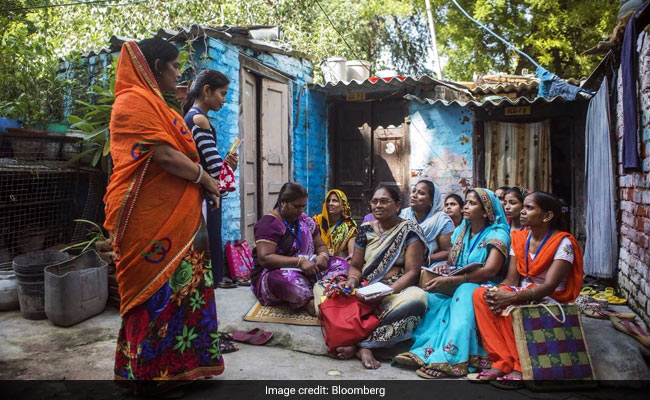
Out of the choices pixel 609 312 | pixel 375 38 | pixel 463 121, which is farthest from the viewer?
pixel 375 38

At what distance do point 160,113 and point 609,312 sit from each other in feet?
12.6

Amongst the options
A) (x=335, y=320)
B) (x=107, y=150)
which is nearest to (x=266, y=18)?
(x=107, y=150)

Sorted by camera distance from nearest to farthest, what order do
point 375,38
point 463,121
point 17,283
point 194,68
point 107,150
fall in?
point 17,283 < point 107,150 < point 194,68 < point 463,121 < point 375,38

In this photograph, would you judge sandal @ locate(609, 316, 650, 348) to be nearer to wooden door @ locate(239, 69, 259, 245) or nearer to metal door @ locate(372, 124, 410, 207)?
wooden door @ locate(239, 69, 259, 245)

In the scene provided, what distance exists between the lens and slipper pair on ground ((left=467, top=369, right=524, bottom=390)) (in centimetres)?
268

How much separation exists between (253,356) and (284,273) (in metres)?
0.83

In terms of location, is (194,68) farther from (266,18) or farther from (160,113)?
(266,18)

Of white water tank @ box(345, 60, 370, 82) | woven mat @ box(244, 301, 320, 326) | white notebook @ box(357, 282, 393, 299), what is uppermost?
white water tank @ box(345, 60, 370, 82)

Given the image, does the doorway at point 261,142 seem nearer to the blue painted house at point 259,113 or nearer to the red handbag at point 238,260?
the blue painted house at point 259,113

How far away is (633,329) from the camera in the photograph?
3.26 metres

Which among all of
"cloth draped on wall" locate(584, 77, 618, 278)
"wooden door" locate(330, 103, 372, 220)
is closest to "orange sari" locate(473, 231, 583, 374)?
"cloth draped on wall" locate(584, 77, 618, 278)

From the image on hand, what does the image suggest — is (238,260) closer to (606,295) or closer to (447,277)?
(447,277)

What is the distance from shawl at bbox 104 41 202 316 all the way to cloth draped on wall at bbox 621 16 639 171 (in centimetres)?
383

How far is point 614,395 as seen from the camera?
261 cm
